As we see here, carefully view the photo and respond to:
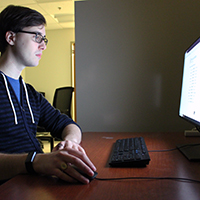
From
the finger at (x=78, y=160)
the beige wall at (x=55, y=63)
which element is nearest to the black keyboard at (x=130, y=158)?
the finger at (x=78, y=160)

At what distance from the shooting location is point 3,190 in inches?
18.1

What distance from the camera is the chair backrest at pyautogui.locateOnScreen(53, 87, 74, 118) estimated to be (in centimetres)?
319

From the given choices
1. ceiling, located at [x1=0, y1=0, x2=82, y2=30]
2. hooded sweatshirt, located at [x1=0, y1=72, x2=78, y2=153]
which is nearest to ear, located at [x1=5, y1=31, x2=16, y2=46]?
hooded sweatshirt, located at [x1=0, y1=72, x2=78, y2=153]

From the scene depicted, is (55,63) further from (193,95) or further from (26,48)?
(193,95)

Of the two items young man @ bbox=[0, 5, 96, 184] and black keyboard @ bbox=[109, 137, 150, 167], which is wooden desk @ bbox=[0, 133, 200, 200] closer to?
black keyboard @ bbox=[109, 137, 150, 167]

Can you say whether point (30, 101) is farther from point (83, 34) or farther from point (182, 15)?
point (182, 15)

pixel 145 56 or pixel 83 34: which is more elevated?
pixel 83 34

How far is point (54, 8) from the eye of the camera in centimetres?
407

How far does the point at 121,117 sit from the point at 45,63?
14.5 ft

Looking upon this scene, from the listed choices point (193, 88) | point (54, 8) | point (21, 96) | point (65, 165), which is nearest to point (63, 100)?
point (54, 8)

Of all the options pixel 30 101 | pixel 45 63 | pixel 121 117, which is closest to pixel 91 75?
pixel 121 117

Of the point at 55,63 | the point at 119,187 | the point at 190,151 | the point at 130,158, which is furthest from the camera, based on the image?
the point at 55,63

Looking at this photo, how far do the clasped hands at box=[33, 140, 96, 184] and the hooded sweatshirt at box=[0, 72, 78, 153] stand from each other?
0.33m

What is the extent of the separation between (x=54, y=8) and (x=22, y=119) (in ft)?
12.4
